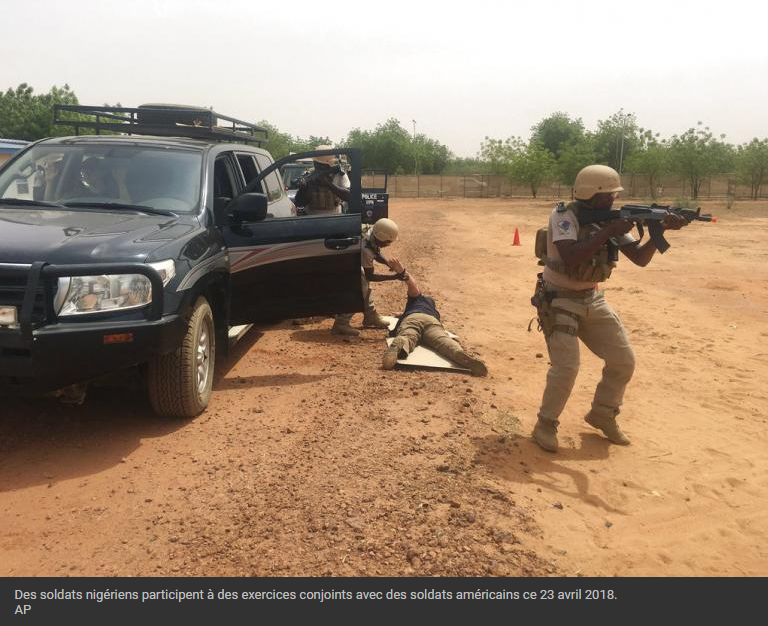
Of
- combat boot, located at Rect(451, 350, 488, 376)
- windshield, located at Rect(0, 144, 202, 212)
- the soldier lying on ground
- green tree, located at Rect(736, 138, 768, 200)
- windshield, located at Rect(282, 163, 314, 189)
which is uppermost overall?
green tree, located at Rect(736, 138, 768, 200)

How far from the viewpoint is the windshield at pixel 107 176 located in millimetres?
4867

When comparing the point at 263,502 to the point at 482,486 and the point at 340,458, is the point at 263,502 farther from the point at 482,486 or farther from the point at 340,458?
the point at 482,486

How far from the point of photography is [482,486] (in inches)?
146

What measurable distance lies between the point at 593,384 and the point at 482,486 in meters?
2.55

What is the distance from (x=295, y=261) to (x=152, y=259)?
1.63 meters

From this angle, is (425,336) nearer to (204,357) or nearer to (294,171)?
(204,357)

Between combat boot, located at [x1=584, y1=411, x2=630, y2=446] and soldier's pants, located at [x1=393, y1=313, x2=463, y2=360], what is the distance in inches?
61.7

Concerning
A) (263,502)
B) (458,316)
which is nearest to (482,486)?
(263,502)

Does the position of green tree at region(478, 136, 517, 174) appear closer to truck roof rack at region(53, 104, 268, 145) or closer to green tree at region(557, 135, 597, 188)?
green tree at region(557, 135, 597, 188)

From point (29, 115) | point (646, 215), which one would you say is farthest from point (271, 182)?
point (29, 115)

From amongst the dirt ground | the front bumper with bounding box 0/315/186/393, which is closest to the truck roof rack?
the dirt ground

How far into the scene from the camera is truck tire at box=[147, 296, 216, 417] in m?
4.23

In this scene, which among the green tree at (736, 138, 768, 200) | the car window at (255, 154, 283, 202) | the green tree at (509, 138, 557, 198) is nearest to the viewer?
the car window at (255, 154, 283, 202)

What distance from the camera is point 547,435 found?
439 centimetres
